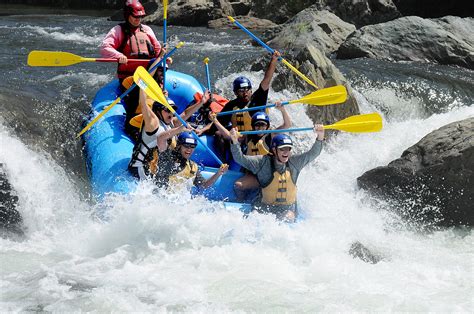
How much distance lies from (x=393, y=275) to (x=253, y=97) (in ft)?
7.65

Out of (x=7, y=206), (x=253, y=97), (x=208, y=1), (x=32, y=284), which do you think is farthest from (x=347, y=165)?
(x=208, y=1)

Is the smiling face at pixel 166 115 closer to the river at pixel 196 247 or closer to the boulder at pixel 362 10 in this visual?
the river at pixel 196 247

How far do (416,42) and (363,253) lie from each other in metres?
7.84

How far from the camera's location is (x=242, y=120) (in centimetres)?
657

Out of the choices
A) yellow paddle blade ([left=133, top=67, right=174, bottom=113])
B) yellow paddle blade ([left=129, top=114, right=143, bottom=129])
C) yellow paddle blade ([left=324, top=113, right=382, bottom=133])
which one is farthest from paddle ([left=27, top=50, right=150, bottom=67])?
yellow paddle blade ([left=324, top=113, right=382, bottom=133])

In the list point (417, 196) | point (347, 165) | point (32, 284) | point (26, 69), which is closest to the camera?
point (32, 284)

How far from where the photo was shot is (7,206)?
568cm

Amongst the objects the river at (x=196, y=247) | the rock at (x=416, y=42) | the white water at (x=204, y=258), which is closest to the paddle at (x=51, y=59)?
the river at (x=196, y=247)

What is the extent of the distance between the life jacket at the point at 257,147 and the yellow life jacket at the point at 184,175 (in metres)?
0.67

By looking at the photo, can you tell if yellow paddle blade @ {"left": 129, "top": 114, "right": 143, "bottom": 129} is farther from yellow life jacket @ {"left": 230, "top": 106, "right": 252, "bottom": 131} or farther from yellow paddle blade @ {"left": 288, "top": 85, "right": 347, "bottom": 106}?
yellow paddle blade @ {"left": 288, "top": 85, "right": 347, "bottom": 106}

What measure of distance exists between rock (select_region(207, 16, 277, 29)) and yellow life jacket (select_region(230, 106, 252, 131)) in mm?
11014

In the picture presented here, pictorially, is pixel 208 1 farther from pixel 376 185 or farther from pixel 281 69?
pixel 376 185

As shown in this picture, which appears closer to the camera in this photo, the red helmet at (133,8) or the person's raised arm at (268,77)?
the red helmet at (133,8)

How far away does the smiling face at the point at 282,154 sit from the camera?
5488 mm
